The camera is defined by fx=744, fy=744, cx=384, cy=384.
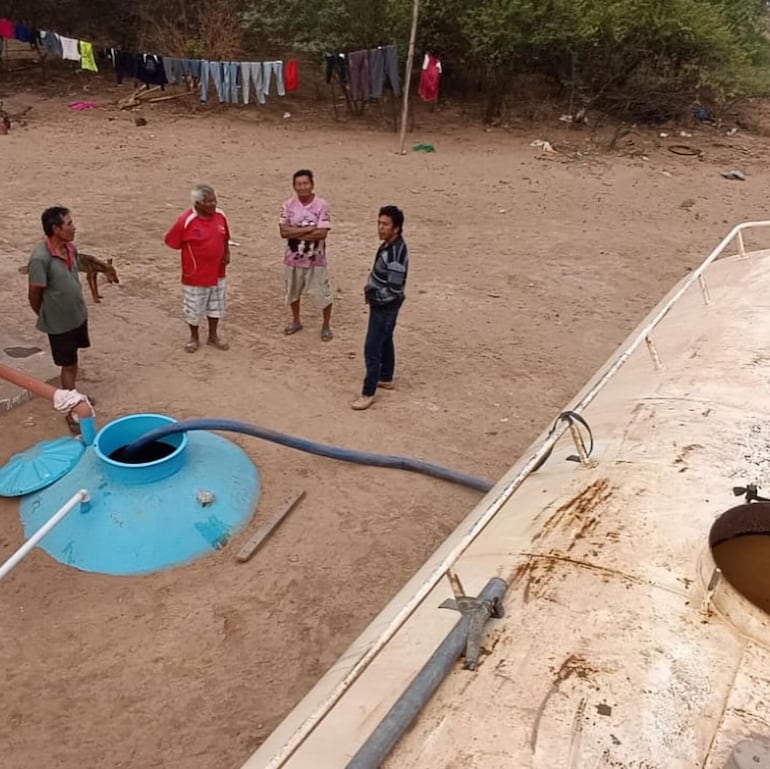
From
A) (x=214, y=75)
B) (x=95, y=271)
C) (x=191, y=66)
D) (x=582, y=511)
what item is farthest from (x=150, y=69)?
(x=582, y=511)

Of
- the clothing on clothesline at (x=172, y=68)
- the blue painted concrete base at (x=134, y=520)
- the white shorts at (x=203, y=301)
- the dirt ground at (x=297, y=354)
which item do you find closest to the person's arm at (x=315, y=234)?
the white shorts at (x=203, y=301)

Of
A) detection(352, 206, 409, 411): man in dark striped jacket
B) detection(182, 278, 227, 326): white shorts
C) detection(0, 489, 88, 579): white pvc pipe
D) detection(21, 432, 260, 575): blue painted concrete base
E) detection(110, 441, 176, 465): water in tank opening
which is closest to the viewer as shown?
detection(0, 489, 88, 579): white pvc pipe

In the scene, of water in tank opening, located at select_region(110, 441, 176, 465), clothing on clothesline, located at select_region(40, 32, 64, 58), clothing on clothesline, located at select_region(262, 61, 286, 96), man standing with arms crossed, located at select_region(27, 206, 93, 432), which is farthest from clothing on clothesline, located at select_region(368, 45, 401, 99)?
water in tank opening, located at select_region(110, 441, 176, 465)

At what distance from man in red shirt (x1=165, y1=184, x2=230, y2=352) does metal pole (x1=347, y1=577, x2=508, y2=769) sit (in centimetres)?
464

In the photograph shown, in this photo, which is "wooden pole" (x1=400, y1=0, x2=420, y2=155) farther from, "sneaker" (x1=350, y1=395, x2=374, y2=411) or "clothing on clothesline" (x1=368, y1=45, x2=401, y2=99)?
"sneaker" (x1=350, y1=395, x2=374, y2=411)

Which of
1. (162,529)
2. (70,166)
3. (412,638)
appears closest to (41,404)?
(162,529)

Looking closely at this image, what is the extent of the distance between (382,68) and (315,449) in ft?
38.3

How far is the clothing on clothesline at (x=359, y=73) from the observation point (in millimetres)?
14633

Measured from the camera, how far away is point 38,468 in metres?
4.79

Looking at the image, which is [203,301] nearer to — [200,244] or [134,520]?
[200,244]

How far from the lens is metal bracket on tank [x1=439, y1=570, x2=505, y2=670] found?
2131 millimetres

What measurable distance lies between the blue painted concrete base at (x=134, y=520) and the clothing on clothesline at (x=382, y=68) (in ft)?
39.0

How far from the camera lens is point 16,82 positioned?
690 inches

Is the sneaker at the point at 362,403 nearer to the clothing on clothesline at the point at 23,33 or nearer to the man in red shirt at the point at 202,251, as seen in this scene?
the man in red shirt at the point at 202,251
